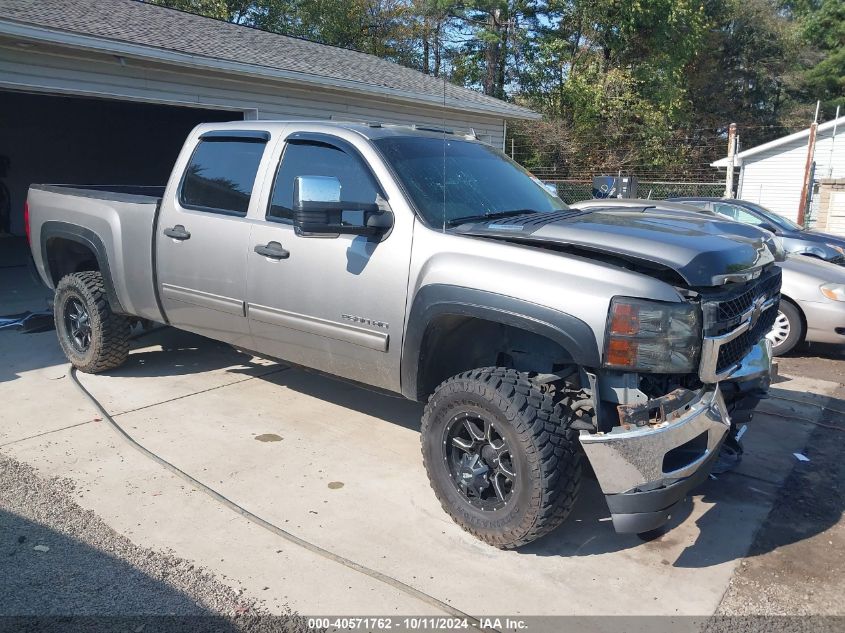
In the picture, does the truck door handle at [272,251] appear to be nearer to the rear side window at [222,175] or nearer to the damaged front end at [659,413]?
the rear side window at [222,175]

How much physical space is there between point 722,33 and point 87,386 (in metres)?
35.5

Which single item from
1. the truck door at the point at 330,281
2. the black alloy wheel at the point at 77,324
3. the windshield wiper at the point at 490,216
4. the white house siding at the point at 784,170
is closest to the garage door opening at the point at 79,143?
the black alloy wheel at the point at 77,324

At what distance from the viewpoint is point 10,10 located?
8102mm

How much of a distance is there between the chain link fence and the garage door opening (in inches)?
391

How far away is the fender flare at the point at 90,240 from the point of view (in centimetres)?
555

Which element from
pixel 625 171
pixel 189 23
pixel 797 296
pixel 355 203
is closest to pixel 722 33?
pixel 625 171

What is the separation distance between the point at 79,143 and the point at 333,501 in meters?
17.0

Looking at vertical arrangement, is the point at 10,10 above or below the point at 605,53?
below

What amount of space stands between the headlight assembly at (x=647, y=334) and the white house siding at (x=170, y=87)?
5593 mm

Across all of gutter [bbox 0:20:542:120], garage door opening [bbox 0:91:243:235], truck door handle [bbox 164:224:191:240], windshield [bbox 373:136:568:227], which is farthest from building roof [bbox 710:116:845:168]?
truck door handle [bbox 164:224:191:240]

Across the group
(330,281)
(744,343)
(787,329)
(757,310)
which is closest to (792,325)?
(787,329)

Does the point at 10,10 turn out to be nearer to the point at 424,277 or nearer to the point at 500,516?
the point at 424,277

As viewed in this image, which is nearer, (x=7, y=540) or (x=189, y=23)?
(x=7, y=540)

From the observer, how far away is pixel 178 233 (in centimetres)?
499
